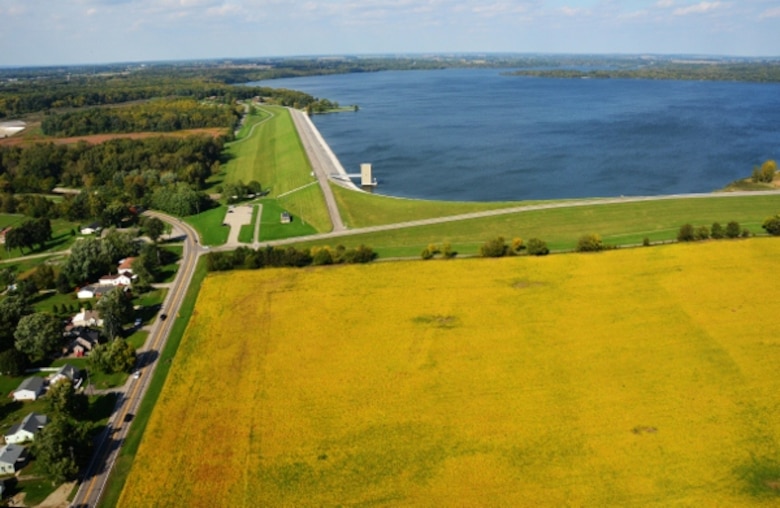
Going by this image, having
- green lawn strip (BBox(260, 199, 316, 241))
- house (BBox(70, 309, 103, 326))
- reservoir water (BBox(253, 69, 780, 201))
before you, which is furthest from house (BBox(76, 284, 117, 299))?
reservoir water (BBox(253, 69, 780, 201))

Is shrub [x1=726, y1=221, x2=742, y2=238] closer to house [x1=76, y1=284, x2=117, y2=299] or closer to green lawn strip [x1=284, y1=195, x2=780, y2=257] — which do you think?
green lawn strip [x1=284, y1=195, x2=780, y2=257]

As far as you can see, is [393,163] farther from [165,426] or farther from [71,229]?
[165,426]

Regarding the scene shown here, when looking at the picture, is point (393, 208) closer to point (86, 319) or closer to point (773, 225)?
point (86, 319)

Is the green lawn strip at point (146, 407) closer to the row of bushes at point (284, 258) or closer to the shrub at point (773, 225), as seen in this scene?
the row of bushes at point (284, 258)

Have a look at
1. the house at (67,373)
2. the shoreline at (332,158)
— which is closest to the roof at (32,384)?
the house at (67,373)

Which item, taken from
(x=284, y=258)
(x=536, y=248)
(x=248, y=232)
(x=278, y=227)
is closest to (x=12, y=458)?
(x=284, y=258)

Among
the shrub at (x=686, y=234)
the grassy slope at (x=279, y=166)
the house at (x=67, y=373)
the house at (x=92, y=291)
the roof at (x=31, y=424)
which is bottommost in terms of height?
the roof at (x=31, y=424)
